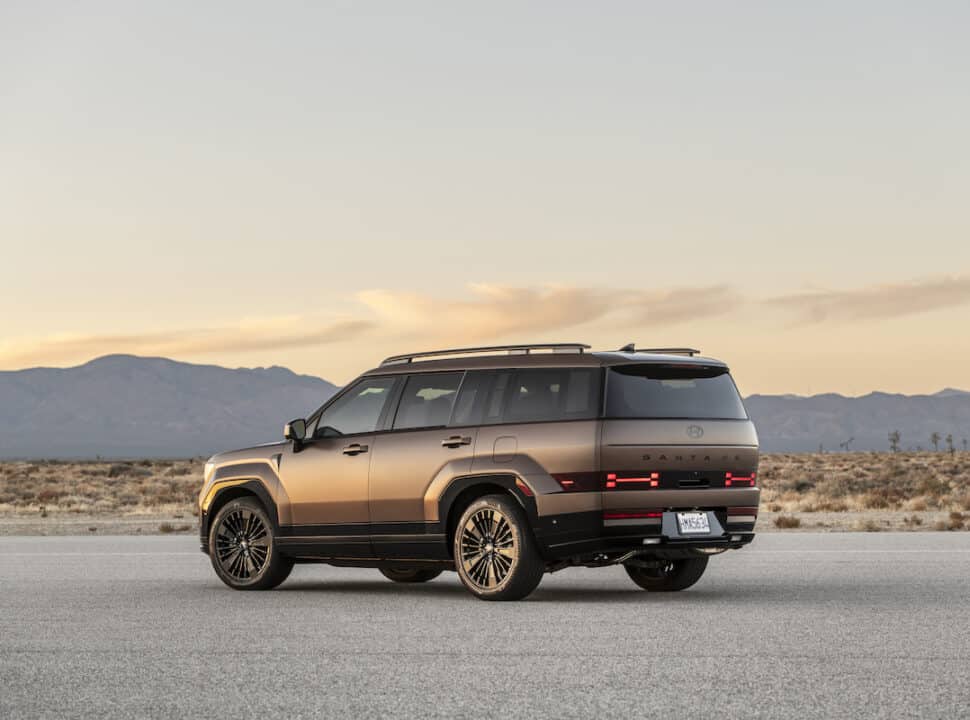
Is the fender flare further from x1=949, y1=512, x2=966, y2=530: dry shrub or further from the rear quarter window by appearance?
x1=949, y1=512, x2=966, y2=530: dry shrub

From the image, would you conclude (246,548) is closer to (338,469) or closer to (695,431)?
(338,469)

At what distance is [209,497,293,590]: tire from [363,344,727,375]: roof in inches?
78.1

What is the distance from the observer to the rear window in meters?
13.8

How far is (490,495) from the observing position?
46.6ft

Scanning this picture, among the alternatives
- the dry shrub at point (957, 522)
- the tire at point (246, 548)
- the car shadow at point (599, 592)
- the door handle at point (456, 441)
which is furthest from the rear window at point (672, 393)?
the dry shrub at point (957, 522)

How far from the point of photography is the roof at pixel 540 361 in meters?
14.0

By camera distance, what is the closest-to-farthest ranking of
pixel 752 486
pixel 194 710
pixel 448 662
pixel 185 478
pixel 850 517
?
pixel 194 710, pixel 448 662, pixel 752 486, pixel 850 517, pixel 185 478

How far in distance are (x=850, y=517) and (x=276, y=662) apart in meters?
25.1

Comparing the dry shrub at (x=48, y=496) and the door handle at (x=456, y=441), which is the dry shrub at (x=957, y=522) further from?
the dry shrub at (x=48, y=496)

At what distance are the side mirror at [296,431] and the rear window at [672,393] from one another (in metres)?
3.31

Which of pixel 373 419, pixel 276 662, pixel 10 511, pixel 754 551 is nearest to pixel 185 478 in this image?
pixel 10 511

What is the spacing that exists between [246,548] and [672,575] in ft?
13.9

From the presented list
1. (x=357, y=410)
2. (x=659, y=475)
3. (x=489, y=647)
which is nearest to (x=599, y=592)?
(x=659, y=475)

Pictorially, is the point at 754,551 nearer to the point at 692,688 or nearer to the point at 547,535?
the point at 547,535
